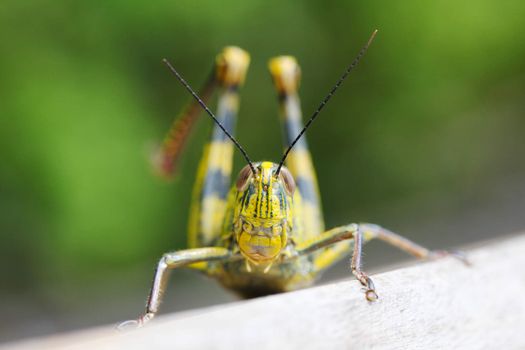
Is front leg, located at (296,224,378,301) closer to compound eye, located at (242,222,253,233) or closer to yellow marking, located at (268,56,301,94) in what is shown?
compound eye, located at (242,222,253,233)

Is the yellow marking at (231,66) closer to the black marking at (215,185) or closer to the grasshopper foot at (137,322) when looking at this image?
the black marking at (215,185)

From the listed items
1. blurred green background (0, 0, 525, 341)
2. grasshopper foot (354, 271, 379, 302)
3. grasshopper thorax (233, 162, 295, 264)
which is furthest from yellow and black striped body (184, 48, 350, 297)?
blurred green background (0, 0, 525, 341)

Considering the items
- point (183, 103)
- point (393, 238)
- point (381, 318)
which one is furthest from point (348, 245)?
point (183, 103)

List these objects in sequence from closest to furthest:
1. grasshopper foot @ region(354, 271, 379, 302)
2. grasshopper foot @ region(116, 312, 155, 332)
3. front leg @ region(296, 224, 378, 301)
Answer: grasshopper foot @ region(354, 271, 379, 302)
grasshopper foot @ region(116, 312, 155, 332)
front leg @ region(296, 224, 378, 301)

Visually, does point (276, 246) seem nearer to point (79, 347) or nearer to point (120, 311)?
point (79, 347)

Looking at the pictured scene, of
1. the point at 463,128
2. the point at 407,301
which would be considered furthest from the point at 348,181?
the point at 407,301

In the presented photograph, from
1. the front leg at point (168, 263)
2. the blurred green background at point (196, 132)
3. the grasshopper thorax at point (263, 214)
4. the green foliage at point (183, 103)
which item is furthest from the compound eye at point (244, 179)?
the green foliage at point (183, 103)
